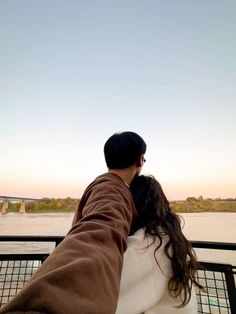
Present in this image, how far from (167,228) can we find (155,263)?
0.46ft

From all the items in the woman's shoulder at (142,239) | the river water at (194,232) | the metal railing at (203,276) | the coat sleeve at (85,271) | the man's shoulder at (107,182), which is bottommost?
the river water at (194,232)

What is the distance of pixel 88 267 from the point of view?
1.36 feet

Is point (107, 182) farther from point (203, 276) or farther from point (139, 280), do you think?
point (203, 276)

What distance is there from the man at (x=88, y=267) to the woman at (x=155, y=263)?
22 centimetres

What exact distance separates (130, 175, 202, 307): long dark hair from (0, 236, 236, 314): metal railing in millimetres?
425

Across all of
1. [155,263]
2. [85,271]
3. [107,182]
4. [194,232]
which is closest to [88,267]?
[85,271]

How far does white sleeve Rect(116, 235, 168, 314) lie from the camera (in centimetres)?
70

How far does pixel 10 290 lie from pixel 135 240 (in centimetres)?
124

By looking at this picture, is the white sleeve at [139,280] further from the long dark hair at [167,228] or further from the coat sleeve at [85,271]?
the coat sleeve at [85,271]

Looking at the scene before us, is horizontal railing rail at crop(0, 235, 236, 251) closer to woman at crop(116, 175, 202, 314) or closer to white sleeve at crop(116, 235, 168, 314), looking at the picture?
woman at crop(116, 175, 202, 314)

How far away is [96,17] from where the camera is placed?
5.78 metres

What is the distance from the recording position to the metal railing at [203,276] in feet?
4.17

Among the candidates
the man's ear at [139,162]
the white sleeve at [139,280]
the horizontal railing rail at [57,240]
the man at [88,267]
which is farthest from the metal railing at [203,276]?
the man at [88,267]

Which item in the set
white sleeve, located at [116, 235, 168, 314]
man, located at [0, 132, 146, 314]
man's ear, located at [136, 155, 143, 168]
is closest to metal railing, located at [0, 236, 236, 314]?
white sleeve, located at [116, 235, 168, 314]
